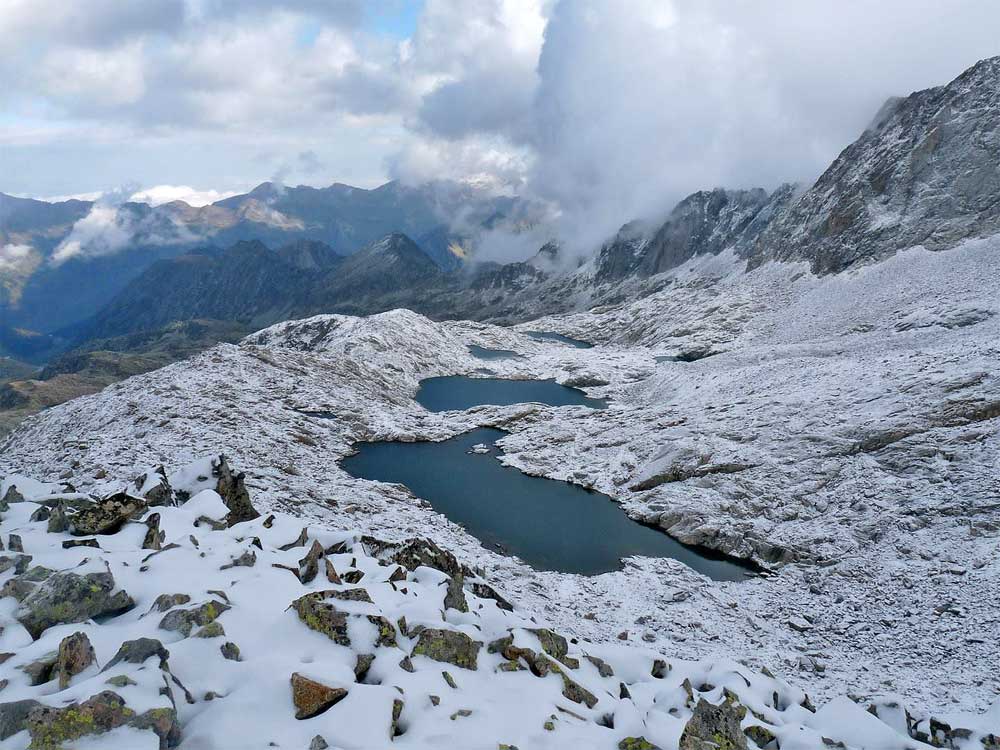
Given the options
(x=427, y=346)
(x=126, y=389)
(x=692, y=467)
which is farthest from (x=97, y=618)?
(x=427, y=346)

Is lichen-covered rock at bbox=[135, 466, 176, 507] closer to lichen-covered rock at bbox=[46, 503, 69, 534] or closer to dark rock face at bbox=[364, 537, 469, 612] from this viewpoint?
lichen-covered rock at bbox=[46, 503, 69, 534]

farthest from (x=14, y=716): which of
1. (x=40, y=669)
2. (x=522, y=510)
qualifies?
(x=522, y=510)

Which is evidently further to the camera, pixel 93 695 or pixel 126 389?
pixel 126 389

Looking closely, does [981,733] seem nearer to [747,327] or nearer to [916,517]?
[916,517]

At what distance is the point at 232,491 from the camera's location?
27312mm

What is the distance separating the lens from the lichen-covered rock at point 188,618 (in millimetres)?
13023

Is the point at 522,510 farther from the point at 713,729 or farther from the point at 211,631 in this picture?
the point at 211,631

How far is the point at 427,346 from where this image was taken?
13338cm

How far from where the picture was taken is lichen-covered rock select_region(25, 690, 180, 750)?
922 cm

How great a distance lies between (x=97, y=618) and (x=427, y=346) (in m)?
120

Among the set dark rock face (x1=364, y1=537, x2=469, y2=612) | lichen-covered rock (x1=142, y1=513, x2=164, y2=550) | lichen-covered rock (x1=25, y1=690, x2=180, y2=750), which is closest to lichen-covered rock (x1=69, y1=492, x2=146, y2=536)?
lichen-covered rock (x1=142, y1=513, x2=164, y2=550)

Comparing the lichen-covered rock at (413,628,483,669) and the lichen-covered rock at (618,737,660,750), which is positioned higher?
the lichen-covered rock at (413,628,483,669)

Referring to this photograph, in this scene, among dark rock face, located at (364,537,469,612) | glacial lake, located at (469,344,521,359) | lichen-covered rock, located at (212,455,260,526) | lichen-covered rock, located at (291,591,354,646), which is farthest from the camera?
glacial lake, located at (469,344,521,359)

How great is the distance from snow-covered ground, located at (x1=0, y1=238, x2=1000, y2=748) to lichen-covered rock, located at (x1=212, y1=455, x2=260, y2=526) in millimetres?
14679
